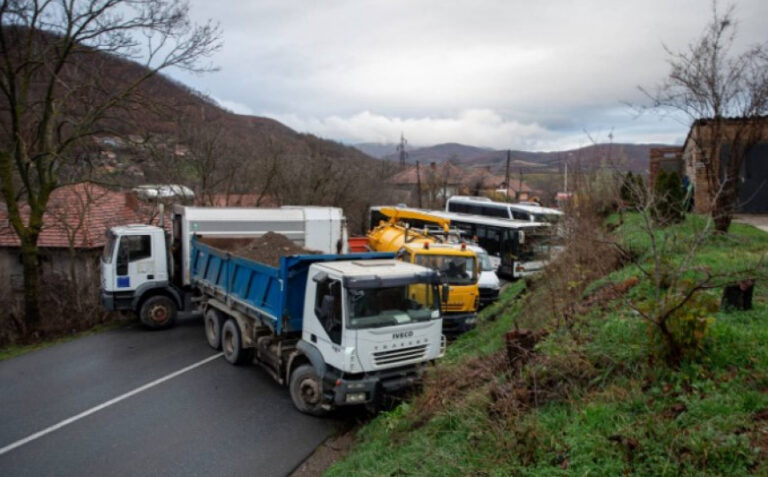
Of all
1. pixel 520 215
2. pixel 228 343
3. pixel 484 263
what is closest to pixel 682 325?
pixel 228 343

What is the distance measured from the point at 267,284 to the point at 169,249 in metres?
6.03

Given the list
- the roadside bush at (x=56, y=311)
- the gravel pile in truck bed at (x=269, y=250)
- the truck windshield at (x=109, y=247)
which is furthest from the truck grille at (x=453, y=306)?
the roadside bush at (x=56, y=311)

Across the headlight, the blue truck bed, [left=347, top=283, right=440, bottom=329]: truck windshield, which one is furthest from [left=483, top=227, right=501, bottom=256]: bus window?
the headlight

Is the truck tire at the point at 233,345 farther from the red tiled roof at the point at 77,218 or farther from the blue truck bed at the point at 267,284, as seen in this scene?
the red tiled roof at the point at 77,218

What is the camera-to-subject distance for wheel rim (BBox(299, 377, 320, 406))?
7234 millimetres

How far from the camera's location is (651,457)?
3758 millimetres

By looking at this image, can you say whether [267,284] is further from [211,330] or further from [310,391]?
[211,330]

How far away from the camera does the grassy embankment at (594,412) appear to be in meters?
3.82

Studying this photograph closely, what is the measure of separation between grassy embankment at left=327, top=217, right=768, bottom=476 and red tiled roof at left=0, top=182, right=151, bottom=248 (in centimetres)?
1530

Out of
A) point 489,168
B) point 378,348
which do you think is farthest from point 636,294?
point 489,168

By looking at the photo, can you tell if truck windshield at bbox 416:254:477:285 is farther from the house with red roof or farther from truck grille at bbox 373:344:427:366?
the house with red roof

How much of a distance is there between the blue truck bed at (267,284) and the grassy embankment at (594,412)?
2.26 meters

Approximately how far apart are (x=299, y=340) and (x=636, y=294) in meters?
5.14

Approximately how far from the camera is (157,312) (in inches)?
509
